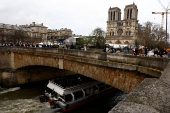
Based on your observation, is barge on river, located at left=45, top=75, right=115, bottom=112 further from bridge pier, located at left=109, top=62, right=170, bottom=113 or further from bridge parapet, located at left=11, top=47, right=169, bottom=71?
bridge pier, located at left=109, top=62, right=170, bottom=113

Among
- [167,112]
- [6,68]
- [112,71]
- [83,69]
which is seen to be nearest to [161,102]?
[167,112]

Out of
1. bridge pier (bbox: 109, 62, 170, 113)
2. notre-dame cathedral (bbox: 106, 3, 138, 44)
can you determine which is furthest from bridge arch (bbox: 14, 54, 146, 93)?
notre-dame cathedral (bbox: 106, 3, 138, 44)

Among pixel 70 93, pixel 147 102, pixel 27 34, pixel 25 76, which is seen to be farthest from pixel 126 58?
pixel 27 34

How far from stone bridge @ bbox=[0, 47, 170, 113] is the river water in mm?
2885

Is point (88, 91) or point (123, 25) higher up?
point (123, 25)

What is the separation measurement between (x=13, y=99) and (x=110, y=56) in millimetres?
16543

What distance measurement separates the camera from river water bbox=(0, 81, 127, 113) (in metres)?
16.3

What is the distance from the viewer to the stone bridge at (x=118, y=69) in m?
1.99

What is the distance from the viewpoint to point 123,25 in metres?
77.5

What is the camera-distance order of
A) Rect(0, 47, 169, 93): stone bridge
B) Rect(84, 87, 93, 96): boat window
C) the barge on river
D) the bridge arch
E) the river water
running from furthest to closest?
Rect(84, 87, 93, 96): boat window → the river water → the barge on river → the bridge arch → Rect(0, 47, 169, 93): stone bridge

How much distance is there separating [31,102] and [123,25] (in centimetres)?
7125

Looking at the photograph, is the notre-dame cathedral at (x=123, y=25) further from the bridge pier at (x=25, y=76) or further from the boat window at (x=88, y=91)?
the boat window at (x=88, y=91)

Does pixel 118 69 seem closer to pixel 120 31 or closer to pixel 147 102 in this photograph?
pixel 147 102

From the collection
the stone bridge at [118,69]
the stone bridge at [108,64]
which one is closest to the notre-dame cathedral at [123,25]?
the stone bridge at [118,69]
